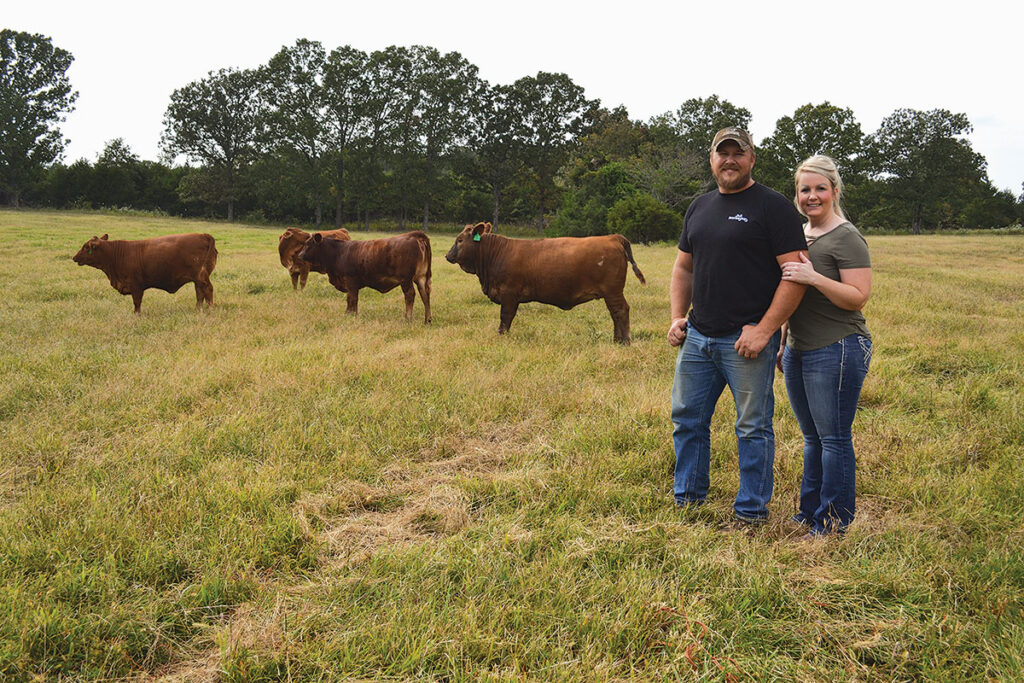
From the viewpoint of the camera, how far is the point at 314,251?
10.5 m

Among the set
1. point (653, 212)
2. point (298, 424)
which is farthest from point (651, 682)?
point (653, 212)

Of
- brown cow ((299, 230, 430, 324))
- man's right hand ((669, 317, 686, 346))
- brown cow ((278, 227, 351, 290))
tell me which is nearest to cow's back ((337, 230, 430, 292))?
brown cow ((299, 230, 430, 324))

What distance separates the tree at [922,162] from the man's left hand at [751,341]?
62127 millimetres

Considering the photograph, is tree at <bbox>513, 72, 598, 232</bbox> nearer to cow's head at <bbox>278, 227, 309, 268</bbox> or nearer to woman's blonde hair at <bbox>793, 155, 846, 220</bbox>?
cow's head at <bbox>278, 227, 309, 268</bbox>

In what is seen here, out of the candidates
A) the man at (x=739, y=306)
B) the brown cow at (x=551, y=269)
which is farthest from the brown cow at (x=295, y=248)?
the man at (x=739, y=306)

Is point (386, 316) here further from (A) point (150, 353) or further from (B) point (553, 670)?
(B) point (553, 670)

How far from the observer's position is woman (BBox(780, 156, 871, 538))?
286 cm

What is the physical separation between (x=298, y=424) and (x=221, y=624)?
244cm

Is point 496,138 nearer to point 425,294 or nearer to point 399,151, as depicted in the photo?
point 399,151

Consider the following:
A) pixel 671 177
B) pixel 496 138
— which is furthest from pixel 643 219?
pixel 496 138

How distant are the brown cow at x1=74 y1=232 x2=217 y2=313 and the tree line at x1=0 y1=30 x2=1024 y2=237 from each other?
113 feet

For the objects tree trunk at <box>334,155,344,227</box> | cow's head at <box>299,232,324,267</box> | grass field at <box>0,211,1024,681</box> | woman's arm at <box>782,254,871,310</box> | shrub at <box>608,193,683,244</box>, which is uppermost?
tree trunk at <box>334,155,344,227</box>

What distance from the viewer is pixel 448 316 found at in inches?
407

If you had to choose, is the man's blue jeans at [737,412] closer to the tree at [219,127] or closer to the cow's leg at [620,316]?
the cow's leg at [620,316]
